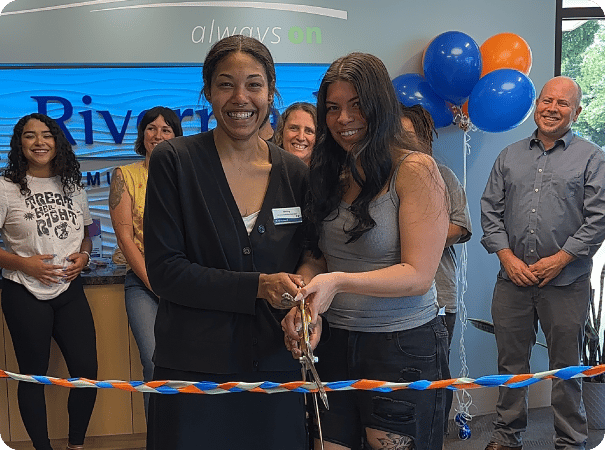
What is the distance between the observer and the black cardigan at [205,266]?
1.66 m

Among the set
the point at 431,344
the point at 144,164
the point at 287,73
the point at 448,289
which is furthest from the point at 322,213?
the point at 287,73

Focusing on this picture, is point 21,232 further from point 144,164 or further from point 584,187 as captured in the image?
point 584,187

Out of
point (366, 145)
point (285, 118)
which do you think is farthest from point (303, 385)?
point (285, 118)

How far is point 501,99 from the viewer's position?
3930 mm

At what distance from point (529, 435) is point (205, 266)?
3.27 metres

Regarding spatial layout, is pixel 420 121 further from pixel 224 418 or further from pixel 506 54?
pixel 224 418

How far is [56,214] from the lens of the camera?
3.63 metres

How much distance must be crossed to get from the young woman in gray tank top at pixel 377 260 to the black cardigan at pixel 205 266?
19 centimetres

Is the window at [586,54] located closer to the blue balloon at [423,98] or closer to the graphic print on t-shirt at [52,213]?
the blue balloon at [423,98]

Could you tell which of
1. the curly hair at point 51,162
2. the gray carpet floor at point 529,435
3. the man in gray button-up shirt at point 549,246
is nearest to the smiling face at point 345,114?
the man in gray button-up shirt at point 549,246

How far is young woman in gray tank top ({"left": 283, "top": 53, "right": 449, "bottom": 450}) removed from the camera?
1.76 m

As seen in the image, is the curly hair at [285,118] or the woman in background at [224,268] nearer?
the woman in background at [224,268]

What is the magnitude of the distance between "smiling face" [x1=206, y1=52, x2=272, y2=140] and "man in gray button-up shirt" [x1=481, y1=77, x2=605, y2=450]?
2363mm

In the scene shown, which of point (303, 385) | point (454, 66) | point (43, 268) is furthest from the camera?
point (454, 66)
